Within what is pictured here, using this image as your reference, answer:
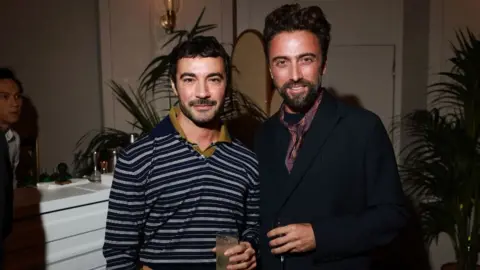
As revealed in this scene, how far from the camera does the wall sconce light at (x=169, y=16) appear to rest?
3488mm

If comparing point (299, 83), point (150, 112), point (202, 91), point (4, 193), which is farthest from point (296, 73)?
point (150, 112)

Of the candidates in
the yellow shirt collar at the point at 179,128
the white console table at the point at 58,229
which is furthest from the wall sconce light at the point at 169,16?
the yellow shirt collar at the point at 179,128

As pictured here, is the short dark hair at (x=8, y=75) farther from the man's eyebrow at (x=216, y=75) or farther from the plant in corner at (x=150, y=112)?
the man's eyebrow at (x=216, y=75)

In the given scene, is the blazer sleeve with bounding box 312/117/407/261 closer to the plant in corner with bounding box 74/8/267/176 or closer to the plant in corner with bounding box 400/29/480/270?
the plant in corner with bounding box 74/8/267/176

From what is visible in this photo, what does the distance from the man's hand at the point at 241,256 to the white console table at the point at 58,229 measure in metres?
0.72

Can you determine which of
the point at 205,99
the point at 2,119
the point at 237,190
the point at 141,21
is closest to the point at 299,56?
the point at 205,99

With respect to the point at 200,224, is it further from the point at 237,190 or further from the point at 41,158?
the point at 41,158

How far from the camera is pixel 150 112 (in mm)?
3080

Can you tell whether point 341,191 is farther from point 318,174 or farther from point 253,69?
point 253,69

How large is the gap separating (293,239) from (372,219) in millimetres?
254

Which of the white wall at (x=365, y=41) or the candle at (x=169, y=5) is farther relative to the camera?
the white wall at (x=365, y=41)

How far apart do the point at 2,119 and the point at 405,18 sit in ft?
9.22

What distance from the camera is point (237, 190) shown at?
1.61 m

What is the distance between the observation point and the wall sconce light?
3.49 meters
